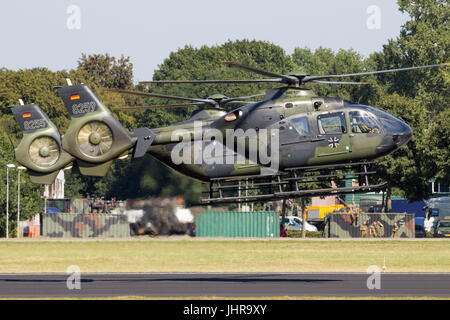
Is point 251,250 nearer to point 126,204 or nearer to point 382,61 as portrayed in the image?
point 126,204

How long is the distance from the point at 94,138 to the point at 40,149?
2.73 m

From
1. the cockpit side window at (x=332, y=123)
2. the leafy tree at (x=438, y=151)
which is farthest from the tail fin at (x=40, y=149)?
the leafy tree at (x=438, y=151)

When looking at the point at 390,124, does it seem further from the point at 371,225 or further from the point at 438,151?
the point at 438,151

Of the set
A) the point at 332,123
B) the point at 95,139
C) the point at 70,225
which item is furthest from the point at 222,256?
the point at 332,123

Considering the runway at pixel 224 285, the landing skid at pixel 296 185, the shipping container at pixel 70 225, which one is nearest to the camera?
the landing skid at pixel 296 185

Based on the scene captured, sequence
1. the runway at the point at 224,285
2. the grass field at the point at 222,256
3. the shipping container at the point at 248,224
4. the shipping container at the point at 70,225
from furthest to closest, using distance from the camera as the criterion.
Result: the shipping container at the point at 248,224
the shipping container at the point at 70,225
the grass field at the point at 222,256
the runway at the point at 224,285

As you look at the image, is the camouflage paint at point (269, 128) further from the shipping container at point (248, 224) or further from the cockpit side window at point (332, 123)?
the shipping container at point (248, 224)

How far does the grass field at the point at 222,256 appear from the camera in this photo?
1921 inches

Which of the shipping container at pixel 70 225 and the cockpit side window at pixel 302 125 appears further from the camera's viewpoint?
the shipping container at pixel 70 225

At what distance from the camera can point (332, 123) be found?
31.8 metres

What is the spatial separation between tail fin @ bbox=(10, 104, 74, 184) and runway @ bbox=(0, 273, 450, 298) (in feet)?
18.1

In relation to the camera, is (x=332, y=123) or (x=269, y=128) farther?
(x=269, y=128)

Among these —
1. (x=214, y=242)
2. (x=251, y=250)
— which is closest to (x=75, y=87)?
(x=251, y=250)

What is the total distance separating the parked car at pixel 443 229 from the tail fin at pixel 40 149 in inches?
1763
